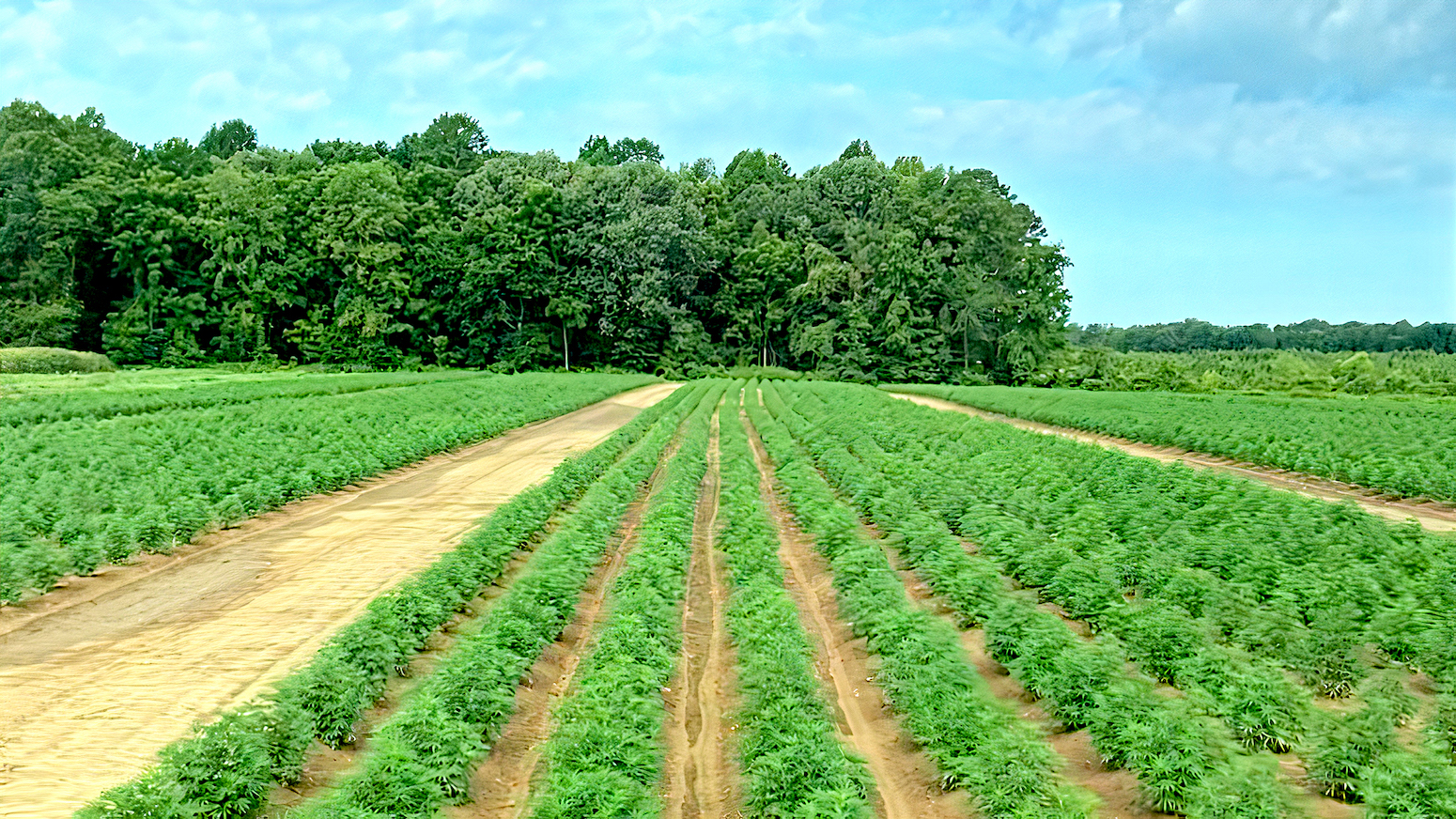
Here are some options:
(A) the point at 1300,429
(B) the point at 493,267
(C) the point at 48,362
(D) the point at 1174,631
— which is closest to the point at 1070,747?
(D) the point at 1174,631

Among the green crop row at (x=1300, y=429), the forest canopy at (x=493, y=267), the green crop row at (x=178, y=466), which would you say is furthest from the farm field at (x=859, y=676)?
A: the forest canopy at (x=493, y=267)

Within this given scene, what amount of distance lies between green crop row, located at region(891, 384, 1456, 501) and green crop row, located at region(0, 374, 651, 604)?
20.0 m

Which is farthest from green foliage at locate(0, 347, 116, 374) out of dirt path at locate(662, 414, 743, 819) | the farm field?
dirt path at locate(662, 414, 743, 819)

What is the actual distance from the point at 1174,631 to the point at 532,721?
5564mm

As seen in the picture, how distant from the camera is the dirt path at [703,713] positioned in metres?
6.32

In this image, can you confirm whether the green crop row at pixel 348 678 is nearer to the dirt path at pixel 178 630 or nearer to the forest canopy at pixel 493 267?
the dirt path at pixel 178 630

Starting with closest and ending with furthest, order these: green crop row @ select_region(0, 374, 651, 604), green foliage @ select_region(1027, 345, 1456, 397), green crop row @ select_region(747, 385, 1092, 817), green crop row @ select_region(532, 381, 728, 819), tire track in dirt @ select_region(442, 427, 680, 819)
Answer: green crop row @ select_region(532, 381, 728, 819)
green crop row @ select_region(747, 385, 1092, 817)
tire track in dirt @ select_region(442, 427, 680, 819)
green crop row @ select_region(0, 374, 651, 604)
green foliage @ select_region(1027, 345, 1456, 397)

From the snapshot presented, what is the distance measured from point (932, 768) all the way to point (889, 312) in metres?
64.0

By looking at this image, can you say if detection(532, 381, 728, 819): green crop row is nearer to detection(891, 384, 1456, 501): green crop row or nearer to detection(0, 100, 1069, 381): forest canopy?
detection(891, 384, 1456, 501): green crop row

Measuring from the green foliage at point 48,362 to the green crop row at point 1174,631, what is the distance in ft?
169

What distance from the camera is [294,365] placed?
66188mm

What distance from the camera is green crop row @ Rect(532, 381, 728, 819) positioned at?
583 cm

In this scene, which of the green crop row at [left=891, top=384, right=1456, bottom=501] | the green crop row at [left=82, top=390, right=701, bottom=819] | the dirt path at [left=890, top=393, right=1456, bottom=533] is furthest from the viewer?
the green crop row at [left=891, top=384, right=1456, bottom=501]

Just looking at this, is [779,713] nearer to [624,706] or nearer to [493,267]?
[624,706]
